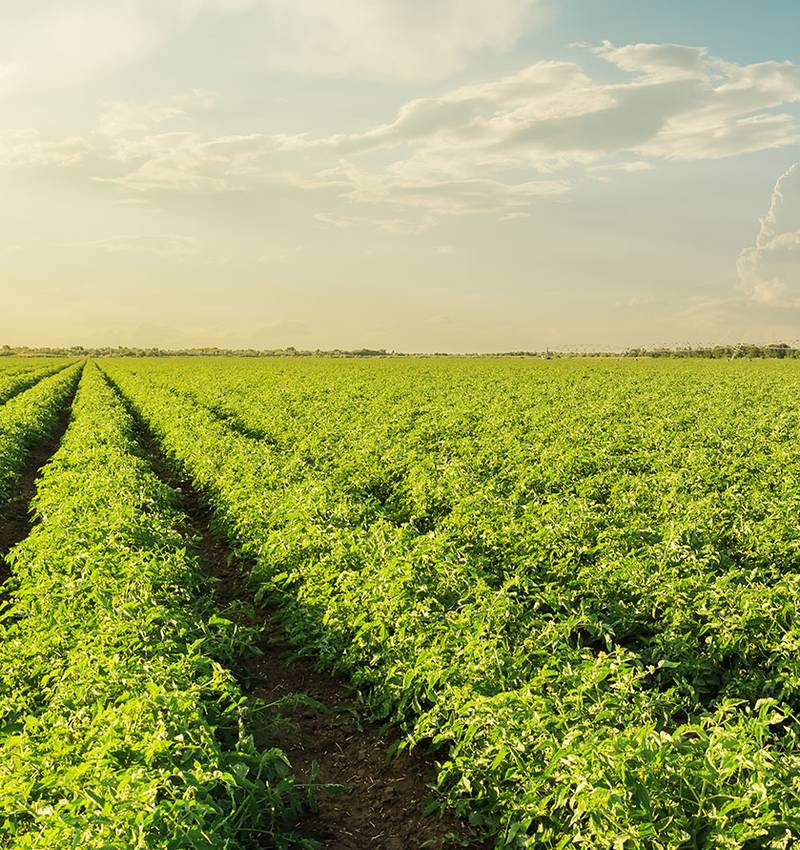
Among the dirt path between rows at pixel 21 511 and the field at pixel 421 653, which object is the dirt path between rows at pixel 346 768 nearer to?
the field at pixel 421 653

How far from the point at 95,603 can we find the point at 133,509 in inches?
132

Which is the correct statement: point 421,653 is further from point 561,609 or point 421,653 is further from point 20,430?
point 20,430

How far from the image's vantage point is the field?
13.3ft

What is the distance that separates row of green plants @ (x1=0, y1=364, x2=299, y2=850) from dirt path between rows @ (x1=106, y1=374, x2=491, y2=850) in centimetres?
38

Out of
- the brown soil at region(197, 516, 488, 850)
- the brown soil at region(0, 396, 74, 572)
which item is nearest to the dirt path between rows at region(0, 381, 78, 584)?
the brown soil at region(0, 396, 74, 572)

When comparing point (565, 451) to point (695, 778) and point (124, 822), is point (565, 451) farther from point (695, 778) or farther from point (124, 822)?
point (124, 822)

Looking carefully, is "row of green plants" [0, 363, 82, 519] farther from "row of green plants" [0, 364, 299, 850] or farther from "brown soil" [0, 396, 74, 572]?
"row of green plants" [0, 364, 299, 850]

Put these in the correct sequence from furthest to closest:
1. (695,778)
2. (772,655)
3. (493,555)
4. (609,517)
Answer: (609,517) → (493,555) → (772,655) → (695,778)

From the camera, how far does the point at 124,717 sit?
4.68m

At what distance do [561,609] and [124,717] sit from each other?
16.3 ft

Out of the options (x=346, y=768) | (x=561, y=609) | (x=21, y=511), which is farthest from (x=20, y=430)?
(x=561, y=609)

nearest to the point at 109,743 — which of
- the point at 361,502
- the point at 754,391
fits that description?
the point at 361,502

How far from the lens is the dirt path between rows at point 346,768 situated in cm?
531

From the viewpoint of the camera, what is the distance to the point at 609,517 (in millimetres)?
10305
